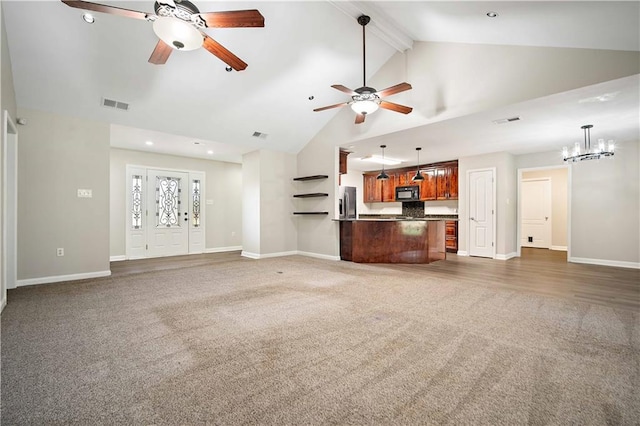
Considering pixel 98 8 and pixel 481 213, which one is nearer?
pixel 98 8

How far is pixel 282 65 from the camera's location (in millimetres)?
4922

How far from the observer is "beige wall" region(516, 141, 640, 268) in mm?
5816

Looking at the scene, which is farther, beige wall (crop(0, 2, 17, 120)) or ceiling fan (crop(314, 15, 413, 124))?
ceiling fan (crop(314, 15, 413, 124))

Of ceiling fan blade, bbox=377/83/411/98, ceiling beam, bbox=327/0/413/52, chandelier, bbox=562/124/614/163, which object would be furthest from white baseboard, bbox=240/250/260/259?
chandelier, bbox=562/124/614/163

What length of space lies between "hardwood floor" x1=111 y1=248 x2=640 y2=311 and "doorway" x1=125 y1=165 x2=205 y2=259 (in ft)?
1.80

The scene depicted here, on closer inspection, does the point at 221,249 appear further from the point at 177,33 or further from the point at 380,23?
the point at 380,23

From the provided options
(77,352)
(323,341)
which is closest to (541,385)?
(323,341)

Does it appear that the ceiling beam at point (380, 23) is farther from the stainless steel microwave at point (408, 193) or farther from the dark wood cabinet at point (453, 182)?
the stainless steel microwave at point (408, 193)

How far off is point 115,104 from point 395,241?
5582 millimetres

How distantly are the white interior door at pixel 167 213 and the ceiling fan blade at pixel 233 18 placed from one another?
230 inches

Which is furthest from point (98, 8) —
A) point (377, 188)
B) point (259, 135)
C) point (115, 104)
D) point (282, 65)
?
point (377, 188)

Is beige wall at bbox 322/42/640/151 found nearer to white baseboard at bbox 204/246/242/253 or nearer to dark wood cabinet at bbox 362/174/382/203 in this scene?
dark wood cabinet at bbox 362/174/382/203

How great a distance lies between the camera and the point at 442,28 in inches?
167

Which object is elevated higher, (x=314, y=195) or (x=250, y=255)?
(x=314, y=195)
